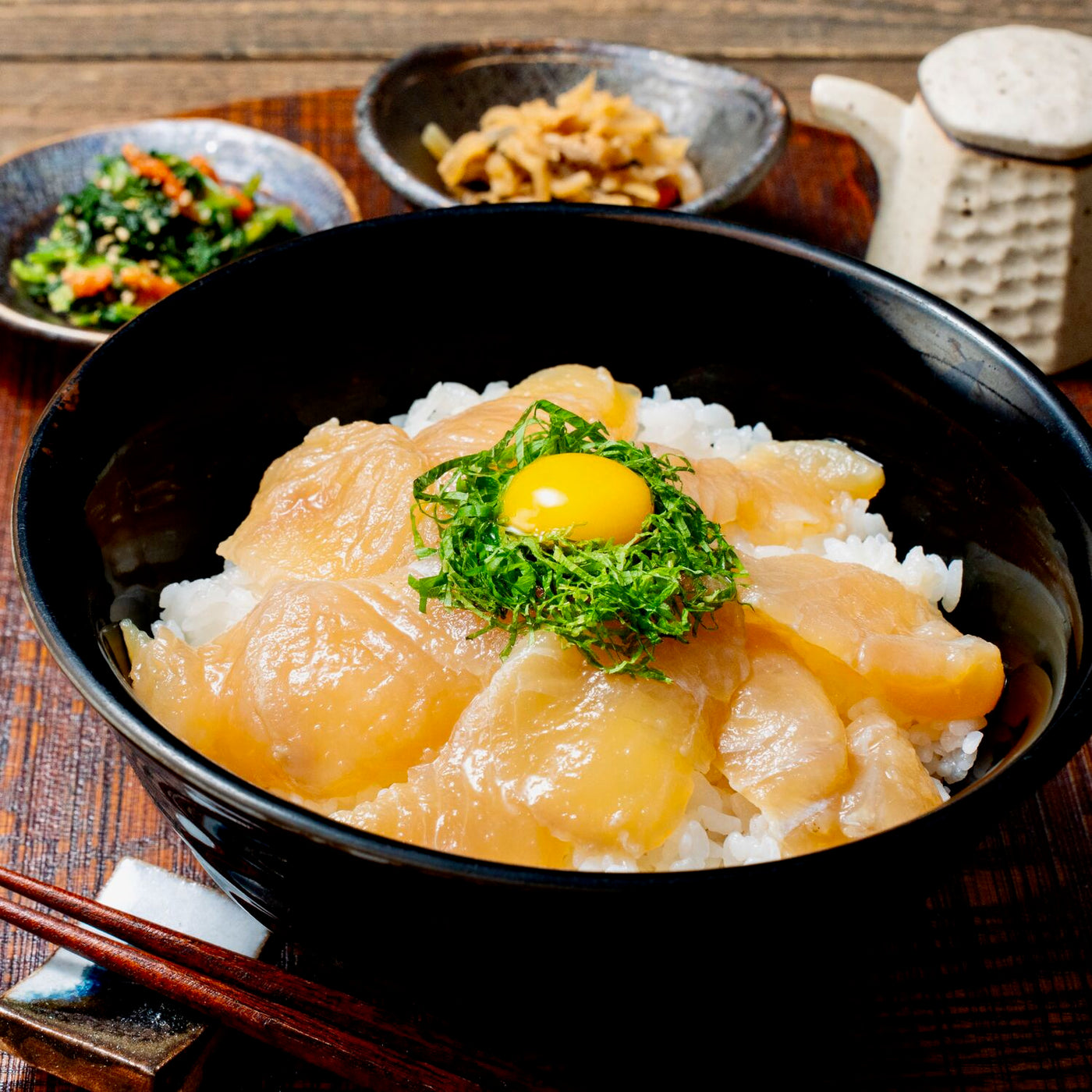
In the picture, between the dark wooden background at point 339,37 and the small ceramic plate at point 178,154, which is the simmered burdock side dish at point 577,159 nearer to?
the small ceramic plate at point 178,154

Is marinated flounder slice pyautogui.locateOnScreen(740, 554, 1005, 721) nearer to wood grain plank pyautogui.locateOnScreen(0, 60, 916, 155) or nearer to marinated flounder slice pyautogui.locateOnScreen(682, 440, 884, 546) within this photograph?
marinated flounder slice pyautogui.locateOnScreen(682, 440, 884, 546)

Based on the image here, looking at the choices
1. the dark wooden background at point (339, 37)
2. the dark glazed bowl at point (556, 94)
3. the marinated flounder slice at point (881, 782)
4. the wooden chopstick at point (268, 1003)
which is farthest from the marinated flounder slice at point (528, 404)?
the dark wooden background at point (339, 37)

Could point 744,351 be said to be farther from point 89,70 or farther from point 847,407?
point 89,70

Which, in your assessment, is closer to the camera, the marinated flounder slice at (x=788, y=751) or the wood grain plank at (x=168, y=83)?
the marinated flounder slice at (x=788, y=751)

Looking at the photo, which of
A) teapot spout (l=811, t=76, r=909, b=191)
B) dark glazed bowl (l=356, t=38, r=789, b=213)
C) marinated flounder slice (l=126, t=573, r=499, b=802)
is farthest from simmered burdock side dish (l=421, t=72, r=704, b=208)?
marinated flounder slice (l=126, t=573, r=499, b=802)

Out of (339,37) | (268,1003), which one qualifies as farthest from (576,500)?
(339,37)

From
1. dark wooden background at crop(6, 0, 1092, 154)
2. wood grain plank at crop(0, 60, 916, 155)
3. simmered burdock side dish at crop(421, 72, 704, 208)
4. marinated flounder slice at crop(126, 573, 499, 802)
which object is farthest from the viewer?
dark wooden background at crop(6, 0, 1092, 154)
